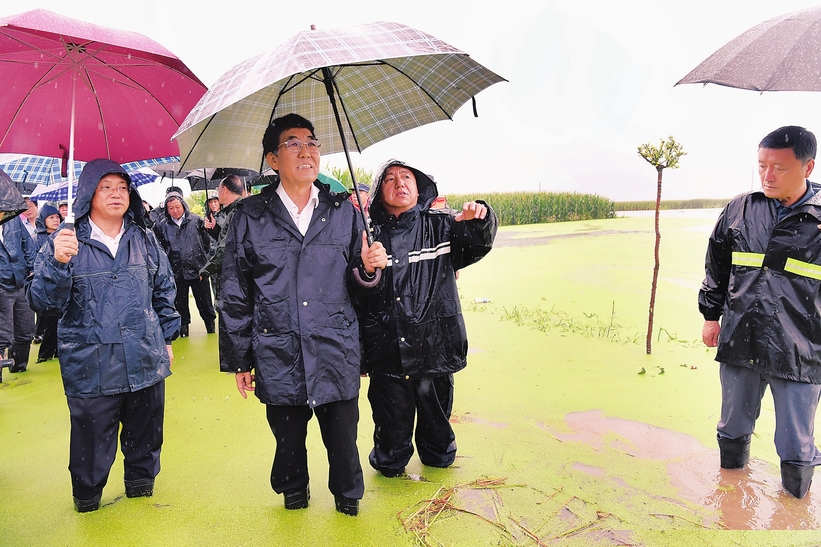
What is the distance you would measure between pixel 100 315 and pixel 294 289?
79 centimetres

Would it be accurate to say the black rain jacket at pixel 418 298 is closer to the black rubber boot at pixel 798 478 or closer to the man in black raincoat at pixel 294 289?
the man in black raincoat at pixel 294 289

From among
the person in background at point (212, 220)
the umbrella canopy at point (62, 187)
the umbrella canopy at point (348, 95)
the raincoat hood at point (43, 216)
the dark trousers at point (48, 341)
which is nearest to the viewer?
the umbrella canopy at point (348, 95)

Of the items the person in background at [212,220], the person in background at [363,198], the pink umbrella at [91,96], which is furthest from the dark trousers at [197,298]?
the pink umbrella at [91,96]

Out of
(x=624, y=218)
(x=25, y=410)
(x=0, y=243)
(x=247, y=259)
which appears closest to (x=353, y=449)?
(x=247, y=259)

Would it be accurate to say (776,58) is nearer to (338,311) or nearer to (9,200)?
(338,311)

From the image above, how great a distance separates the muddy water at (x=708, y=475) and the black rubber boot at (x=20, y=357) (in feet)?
12.8

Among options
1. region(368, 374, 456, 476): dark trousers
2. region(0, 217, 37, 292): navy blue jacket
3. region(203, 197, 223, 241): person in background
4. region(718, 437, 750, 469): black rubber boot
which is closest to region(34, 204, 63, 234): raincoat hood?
region(0, 217, 37, 292): navy blue jacket

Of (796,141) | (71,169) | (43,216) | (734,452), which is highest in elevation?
(796,141)

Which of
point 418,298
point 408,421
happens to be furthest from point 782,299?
point 408,421

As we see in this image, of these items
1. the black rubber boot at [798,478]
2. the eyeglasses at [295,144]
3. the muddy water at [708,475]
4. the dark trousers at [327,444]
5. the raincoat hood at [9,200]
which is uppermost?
the eyeglasses at [295,144]

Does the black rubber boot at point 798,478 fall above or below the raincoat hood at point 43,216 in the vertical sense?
below

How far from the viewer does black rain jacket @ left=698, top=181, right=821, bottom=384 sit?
2.17m

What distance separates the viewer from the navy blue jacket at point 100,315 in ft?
7.01

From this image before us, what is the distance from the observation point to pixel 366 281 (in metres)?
2.02
